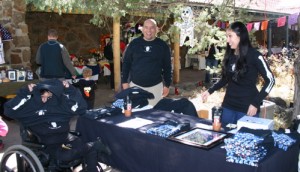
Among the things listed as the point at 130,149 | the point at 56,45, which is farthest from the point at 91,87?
the point at 130,149

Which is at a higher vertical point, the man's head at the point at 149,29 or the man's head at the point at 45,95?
the man's head at the point at 149,29

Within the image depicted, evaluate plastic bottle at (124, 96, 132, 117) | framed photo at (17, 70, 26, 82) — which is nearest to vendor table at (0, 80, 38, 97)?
framed photo at (17, 70, 26, 82)

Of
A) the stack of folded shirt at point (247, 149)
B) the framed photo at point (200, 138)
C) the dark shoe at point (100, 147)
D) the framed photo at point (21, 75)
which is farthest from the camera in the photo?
the framed photo at point (21, 75)

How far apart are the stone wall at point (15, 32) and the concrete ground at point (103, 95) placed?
5.12ft

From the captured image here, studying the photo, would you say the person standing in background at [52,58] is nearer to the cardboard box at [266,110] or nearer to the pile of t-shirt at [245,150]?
the cardboard box at [266,110]

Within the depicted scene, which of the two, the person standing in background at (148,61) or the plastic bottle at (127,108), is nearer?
the plastic bottle at (127,108)

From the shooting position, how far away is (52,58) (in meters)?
6.21

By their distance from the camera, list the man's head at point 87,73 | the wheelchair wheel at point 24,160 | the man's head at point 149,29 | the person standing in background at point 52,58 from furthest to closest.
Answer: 1. the man's head at point 87,73
2. the person standing in background at point 52,58
3. the man's head at point 149,29
4. the wheelchair wheel at point 24,160

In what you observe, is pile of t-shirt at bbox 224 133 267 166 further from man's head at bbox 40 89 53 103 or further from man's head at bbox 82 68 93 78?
man's head at bbox 82 68 93 78

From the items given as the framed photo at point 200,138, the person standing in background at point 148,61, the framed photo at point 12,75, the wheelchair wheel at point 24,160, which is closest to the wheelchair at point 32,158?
the wheelchair wheel at point 24,160

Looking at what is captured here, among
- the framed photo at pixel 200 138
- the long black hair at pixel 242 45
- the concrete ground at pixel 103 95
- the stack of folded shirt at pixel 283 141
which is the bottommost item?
the concrete ground at pixel 103 95

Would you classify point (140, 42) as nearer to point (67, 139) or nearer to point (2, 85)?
point (67, 139)

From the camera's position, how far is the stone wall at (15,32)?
7258 mm

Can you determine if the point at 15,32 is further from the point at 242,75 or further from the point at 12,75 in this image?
the point at 242,75
